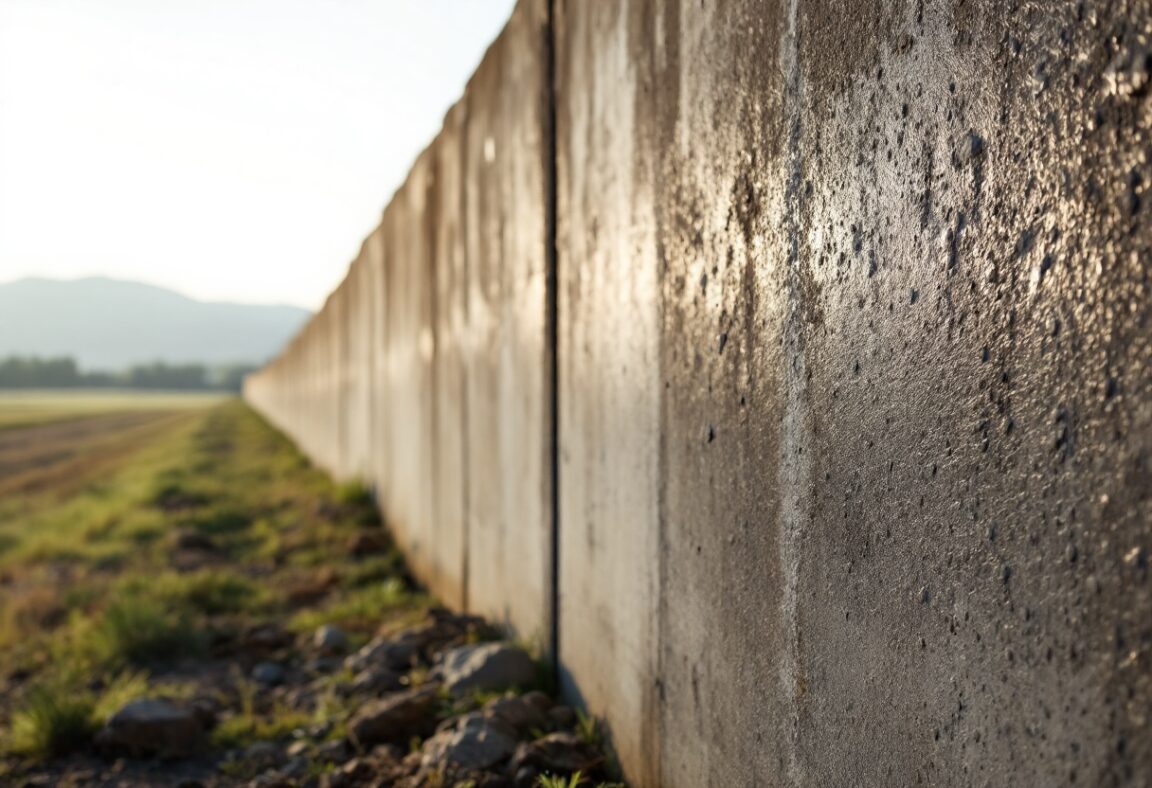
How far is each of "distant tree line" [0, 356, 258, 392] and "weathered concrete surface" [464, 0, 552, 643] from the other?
130m

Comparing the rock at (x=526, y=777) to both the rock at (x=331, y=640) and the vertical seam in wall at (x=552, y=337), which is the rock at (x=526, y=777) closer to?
the vertical seam in wall at (x=552, y=337)

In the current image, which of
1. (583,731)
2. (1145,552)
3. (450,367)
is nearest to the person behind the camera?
(1145,552)

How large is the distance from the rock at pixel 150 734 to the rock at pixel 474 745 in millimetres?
1036

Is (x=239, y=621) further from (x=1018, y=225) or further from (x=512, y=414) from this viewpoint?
(x=1018, y=225)

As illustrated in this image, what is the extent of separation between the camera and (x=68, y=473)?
58.8 feet

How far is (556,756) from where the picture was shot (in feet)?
8.07

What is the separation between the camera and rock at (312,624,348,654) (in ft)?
13.7

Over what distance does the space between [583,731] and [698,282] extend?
1.30 meters

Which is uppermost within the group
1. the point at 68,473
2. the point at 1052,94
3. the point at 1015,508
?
the point at 1052,94

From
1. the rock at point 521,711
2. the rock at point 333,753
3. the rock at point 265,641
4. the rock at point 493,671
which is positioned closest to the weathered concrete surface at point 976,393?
the rock at point 521,711

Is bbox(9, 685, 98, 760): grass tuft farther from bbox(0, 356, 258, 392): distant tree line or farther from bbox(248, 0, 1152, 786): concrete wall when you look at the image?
bbox(0, 356, 258, 392): distant tree line

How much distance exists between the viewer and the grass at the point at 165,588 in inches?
140

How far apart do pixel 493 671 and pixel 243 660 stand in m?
1.69

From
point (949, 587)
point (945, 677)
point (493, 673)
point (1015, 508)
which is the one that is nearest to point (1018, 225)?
point (1015, 508)
